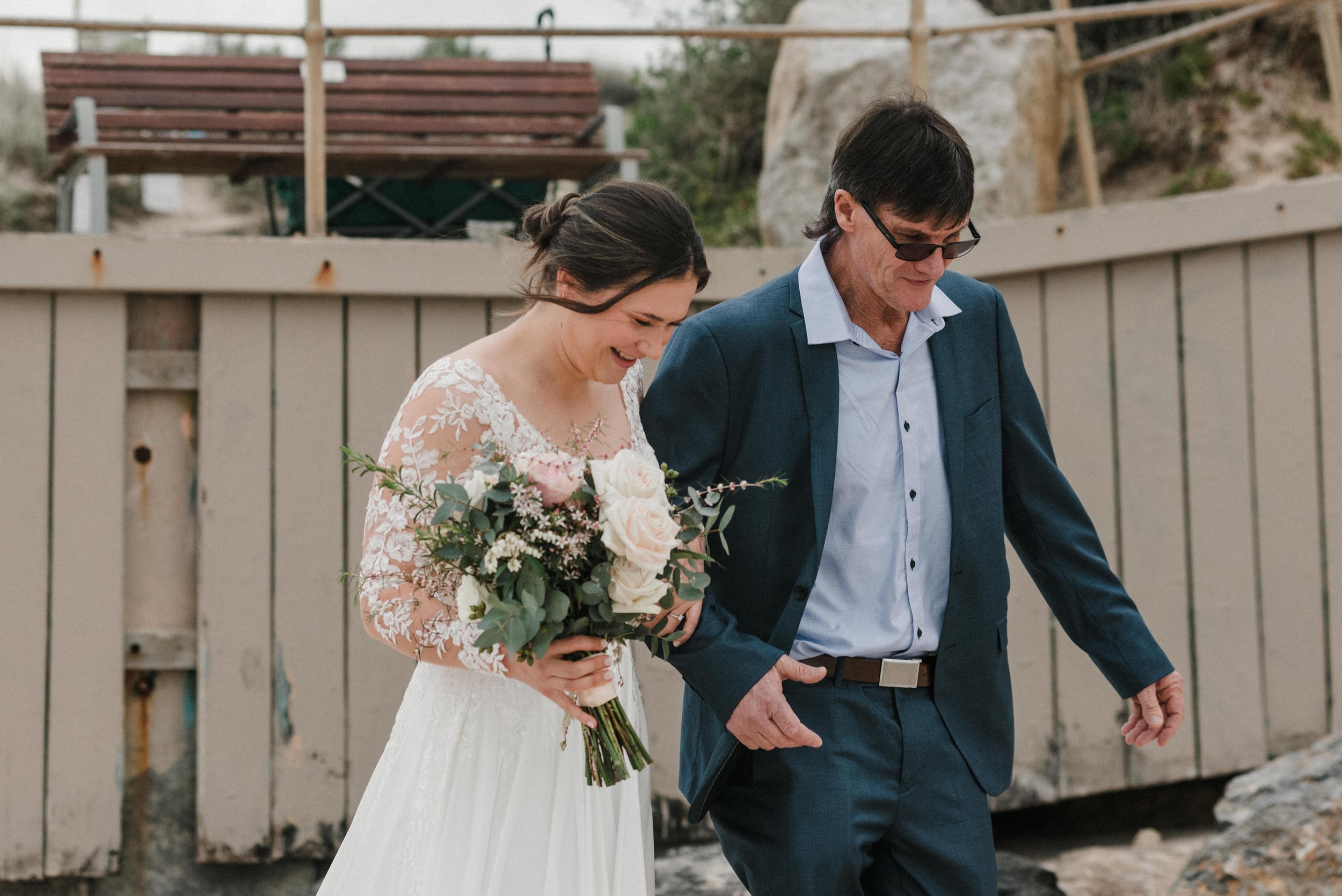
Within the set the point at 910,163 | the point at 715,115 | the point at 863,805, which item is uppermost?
the point at 715,115

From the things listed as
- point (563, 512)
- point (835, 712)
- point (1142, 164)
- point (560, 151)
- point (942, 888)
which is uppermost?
point (1142, 164)

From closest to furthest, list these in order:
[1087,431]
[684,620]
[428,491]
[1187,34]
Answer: [428,491]
[684,620]
[1087,431]
[1187,34]

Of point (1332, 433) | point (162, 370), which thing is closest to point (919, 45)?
point (1332, 433)

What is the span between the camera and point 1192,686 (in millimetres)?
4258

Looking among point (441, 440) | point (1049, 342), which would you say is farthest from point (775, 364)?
point (1049, 342)

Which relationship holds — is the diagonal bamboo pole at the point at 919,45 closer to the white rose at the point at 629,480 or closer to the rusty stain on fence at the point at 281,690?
the white rose at the point at 629,480

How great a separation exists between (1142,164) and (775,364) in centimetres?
729

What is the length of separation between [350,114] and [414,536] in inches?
158

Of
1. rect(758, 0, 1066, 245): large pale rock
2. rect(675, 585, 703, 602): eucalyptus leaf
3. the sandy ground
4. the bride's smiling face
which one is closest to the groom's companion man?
the bride's smiling face

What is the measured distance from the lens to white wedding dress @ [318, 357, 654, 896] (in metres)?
2.25

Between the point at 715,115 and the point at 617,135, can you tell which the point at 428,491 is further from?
the point at 715,115

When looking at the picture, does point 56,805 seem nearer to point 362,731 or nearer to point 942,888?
point 362,731

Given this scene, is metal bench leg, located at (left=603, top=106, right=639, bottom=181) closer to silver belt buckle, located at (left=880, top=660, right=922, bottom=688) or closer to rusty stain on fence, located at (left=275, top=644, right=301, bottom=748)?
rusty stain on fence, located at (left=275, top=644, right=301, bottom=748)

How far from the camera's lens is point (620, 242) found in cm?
231
